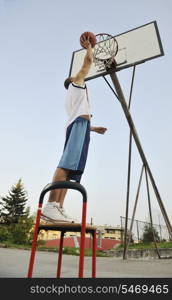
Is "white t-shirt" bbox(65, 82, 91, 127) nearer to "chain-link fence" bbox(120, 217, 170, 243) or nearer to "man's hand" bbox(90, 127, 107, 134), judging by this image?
"man's hand" bbox(90, 127, 107, 134)

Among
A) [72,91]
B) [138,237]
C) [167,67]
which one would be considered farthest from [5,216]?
[72,91]

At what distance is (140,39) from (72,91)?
3.95m

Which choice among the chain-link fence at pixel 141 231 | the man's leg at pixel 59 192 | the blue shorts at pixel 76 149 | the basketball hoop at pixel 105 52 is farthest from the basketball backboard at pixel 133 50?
the chain-link fence at pixel 141 231

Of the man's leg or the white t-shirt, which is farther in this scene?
the white t-shirt

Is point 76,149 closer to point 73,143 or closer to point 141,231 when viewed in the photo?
point 73,143

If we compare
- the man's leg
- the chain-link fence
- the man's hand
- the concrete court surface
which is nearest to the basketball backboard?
the man's hand

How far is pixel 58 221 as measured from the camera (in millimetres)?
1775

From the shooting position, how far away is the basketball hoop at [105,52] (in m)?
4.84

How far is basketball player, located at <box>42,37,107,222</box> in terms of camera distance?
6.15ft

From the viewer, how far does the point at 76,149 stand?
6.93 ft

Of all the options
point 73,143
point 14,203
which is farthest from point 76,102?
point 14,203

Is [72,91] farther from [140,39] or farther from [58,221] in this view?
[140,39]

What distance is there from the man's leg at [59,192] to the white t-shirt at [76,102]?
0.48 metres

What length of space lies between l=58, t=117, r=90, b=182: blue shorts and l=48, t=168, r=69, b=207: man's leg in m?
0.04
